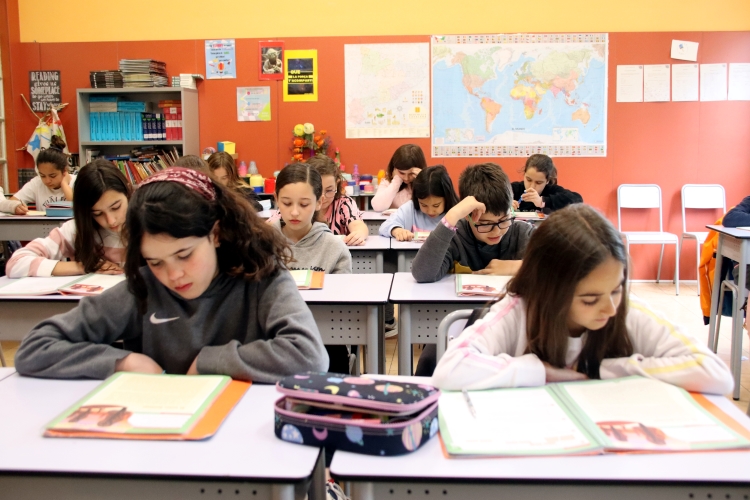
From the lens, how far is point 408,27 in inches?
234

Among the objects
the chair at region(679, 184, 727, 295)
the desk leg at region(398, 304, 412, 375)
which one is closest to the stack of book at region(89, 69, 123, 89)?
the desk leg at region(398, 304, 412, 375)

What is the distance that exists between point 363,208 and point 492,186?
3.60 metres

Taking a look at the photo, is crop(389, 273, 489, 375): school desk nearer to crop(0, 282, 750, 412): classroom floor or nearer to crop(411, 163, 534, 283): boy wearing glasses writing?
crop(411, 163, 534, 283): boy wearing glasses writing

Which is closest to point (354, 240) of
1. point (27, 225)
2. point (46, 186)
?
point (27, 225)

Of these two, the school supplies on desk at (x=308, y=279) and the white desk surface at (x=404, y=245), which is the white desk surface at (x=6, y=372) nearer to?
the school supplies on desk at (x=308, y=279)

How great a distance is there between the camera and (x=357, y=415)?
1100 mm

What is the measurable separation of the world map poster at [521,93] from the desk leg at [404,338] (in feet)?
12.5

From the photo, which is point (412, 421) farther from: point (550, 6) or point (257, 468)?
point (550, 6)

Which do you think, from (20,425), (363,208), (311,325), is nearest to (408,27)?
(363,208)

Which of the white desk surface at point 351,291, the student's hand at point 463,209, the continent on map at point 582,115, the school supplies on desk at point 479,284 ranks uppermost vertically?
the continent on map at point 582,115

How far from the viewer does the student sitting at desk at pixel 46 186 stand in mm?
4980

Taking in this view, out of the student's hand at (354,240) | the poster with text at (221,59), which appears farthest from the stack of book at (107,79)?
the student's hand at (354,240)

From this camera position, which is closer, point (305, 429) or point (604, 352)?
point (305, 429)

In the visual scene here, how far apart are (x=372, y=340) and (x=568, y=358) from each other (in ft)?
3.16
